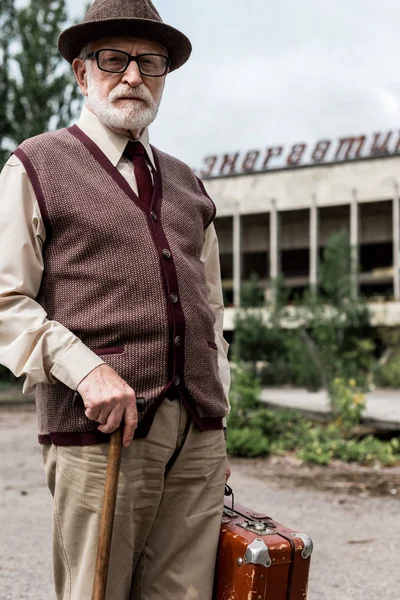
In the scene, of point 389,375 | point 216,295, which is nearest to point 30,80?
point 389,375

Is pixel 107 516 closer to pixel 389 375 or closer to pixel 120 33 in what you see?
pixel 120 33

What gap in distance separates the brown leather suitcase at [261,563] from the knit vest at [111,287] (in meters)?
0.35

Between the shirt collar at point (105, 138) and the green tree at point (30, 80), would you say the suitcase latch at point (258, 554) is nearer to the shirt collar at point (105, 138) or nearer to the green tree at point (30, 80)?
the shirt collar at point (105, 138)

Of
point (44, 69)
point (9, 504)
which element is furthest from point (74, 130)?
point (44, 69)

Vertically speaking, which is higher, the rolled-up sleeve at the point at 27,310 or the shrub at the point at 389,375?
the rolled-up sleeve at the point at 27,310

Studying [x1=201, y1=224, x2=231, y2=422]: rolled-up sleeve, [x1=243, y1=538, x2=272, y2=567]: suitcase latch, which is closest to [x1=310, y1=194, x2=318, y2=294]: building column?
[x1=201, y1=224, x2=231, y2=422]: rolled-up sleeve

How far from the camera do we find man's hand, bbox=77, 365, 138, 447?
2203 mm

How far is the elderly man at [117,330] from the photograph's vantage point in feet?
7.57

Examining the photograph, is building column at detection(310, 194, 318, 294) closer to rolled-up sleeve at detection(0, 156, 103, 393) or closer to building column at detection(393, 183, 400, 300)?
building column at detection(393, 183, 400, 300)

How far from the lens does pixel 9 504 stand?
665 centimetres

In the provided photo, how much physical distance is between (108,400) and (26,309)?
358 millimetres

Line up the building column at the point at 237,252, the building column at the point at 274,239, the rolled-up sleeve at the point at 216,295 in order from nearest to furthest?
1. the rolled-up sleeve at the point at 216,295
2. the building column at the point at 274,239
3. the building column at the point at 237,252

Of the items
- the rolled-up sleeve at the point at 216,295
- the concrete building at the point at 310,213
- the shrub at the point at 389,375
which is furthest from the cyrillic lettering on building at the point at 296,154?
the rolled-up sleeve at the point at 216,295

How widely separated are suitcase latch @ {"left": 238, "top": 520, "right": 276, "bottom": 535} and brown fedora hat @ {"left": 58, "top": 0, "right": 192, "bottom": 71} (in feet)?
5.06
